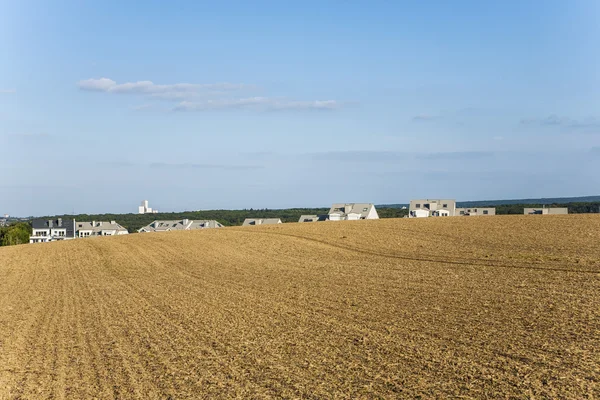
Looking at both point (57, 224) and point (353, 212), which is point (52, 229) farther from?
point (353, 212)

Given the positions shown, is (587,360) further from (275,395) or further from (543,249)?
(543,249)

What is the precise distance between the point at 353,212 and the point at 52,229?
68176mm

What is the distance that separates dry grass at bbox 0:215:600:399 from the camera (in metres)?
12.1

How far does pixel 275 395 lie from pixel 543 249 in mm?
26752

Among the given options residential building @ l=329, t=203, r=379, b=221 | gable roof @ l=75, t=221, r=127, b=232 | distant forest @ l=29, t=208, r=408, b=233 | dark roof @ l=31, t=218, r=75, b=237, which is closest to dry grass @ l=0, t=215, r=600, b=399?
residential building @ l=329, t=203, r=379, b=221

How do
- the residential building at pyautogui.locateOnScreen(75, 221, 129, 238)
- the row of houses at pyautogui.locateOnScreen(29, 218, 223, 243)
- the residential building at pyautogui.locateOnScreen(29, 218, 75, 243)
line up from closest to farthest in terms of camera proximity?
1. the row of houses at pyautogui.locateOnScreen(29, 218, 223, 243)
2. the residential building at pyautogui.locateOnScreen(75, 221, 129, 238)
3. the residential building at pyautogui.locateOnScreen(29, 218, 75, 243)

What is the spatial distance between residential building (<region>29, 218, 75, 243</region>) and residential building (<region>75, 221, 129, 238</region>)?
278cm

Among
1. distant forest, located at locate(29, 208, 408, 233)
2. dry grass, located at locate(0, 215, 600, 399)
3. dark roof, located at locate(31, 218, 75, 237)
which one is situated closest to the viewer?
dry grass, located at locate(0, 215, 600, 399)

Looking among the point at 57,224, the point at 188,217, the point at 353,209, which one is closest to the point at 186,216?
the point at 188,217

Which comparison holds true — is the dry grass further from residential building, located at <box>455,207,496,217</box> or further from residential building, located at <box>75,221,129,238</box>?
residential building, located at <box>75,221,129,238</box>

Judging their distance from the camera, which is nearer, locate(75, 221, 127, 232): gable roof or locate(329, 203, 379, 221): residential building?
locate(329, 203, 379, 221): residential building

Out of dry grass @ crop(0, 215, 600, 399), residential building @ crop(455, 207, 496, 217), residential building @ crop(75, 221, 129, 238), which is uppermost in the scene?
residential building @ crop(455, 207, 496, 217)

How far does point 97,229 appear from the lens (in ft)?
468

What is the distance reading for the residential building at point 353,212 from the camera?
111m
